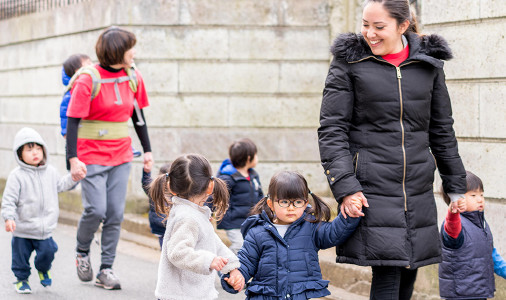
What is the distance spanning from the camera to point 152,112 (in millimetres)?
9625

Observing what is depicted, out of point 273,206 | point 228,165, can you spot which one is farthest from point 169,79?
point 273,206

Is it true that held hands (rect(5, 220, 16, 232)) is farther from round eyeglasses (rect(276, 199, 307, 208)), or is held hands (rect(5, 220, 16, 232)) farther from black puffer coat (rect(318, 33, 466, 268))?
black puffer coat (rect(318, 33, 466, 268))

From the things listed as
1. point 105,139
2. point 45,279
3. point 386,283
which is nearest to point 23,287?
point 45,279

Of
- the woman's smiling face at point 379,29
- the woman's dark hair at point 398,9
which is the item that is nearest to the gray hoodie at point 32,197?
the woman's smiling face at point 379,29

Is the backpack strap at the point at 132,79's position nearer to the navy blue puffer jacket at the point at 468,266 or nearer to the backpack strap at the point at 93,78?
the backpack strap at the point at 93,78

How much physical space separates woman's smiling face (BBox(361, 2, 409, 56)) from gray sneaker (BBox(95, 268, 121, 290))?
10.8 feet

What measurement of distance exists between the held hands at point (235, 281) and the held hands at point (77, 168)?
2407 millimetres

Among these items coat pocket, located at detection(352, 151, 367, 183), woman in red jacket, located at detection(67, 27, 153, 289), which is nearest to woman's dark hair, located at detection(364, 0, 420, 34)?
coat pocket, located at detection(352, 151, 367, 183)

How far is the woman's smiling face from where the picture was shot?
4.25m

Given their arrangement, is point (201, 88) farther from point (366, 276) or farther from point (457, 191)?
point (457, 191)

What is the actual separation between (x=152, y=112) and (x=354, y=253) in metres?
5.70

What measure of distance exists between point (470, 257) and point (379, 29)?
5.29ft

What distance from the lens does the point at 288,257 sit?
14.3ft

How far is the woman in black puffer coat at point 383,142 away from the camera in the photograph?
4.19 metres
